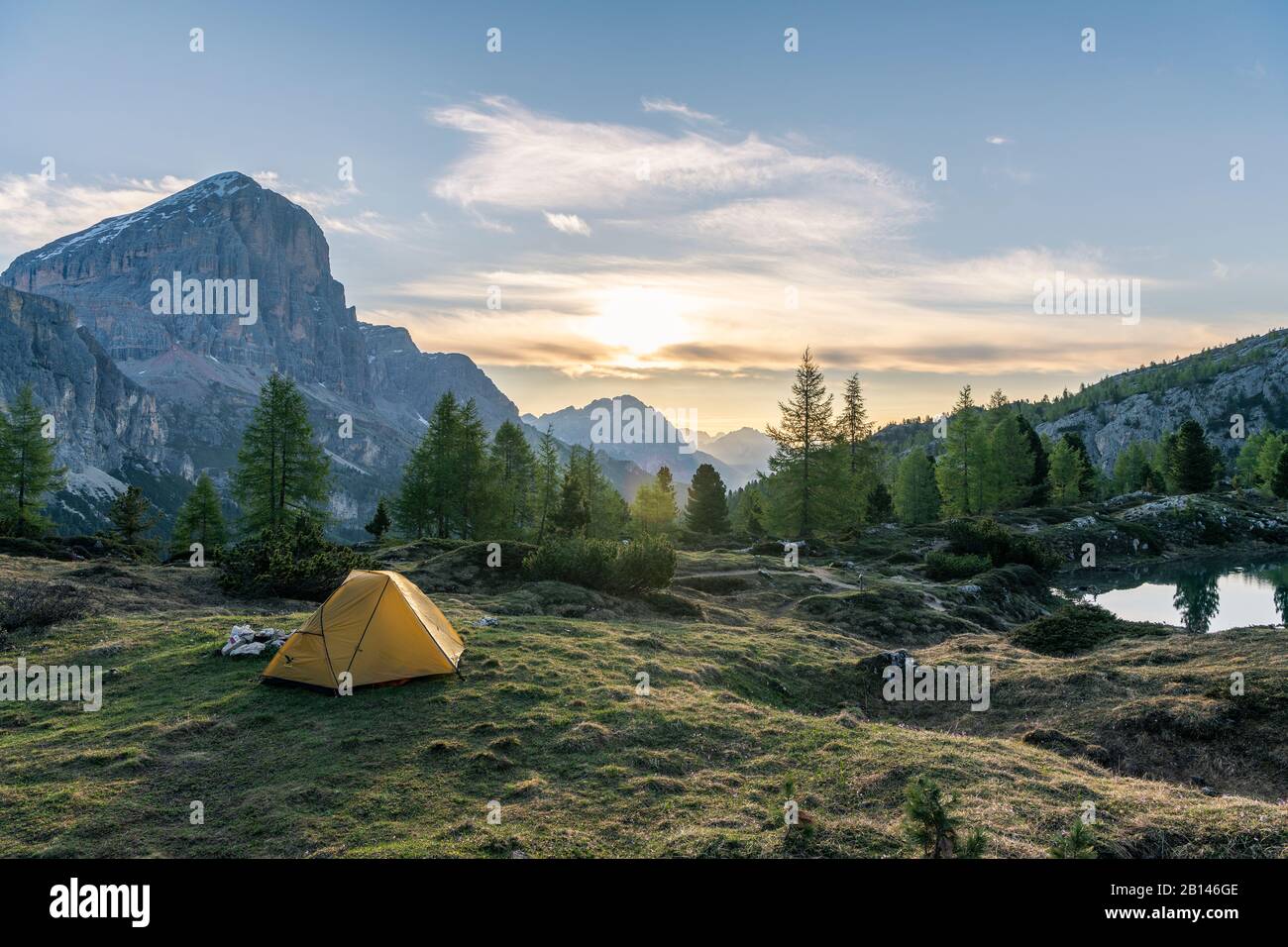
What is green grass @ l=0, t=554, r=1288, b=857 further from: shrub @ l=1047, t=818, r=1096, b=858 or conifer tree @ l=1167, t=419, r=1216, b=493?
conifer tree @ l=1167, t=419, r=1216, b=493

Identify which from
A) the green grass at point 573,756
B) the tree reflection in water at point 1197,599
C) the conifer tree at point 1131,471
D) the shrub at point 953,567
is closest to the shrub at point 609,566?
the green grass at point 573,756

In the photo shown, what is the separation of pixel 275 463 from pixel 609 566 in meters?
30.1

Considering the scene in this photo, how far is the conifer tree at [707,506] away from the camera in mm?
76938

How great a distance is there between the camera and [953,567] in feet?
134

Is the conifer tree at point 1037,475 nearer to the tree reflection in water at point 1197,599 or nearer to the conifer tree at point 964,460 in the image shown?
the conifer tree at point 964,460

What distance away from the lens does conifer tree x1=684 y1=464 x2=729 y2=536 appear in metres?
76.9

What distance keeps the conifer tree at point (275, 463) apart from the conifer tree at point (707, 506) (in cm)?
4209

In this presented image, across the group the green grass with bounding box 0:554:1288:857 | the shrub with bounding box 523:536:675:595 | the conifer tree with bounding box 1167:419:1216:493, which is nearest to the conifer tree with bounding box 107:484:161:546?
the shrub with bounding box 523:536:675:595

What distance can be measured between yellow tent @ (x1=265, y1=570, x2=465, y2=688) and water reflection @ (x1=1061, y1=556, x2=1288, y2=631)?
3459cm

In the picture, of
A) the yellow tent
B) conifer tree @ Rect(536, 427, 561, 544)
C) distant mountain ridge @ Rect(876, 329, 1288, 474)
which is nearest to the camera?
the yellow tent

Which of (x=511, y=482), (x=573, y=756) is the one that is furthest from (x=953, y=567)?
(x=511, y=482)

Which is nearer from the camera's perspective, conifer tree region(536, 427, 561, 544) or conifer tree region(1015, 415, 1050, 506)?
conifer tree region(536, 427, 561, 544)

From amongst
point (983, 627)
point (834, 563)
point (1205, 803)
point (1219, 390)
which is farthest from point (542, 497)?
point (1219, 390)
